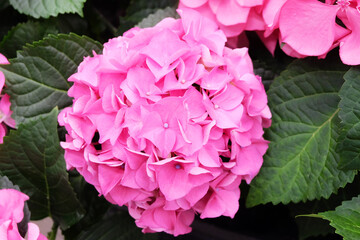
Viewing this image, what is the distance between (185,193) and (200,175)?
23 mm

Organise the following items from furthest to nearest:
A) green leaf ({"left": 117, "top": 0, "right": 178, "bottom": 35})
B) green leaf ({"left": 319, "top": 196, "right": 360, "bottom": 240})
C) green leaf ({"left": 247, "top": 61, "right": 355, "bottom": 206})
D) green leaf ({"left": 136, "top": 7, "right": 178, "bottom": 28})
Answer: green leaf ({"left": 117, "top": 0, "right": 178, "bottom": 35}) < green leaf ({"left": 136, "top": 7, "right": 178, "bottom": 28}) < green leaf ({"left": 247, "top": 61, "right": 355, "bottom": 206}) < green leaf ({"left": 319, "top": 196, "right": 360, "bottom": 240})

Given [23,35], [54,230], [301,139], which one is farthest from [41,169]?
[301,139]

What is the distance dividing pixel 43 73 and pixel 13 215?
227 mm

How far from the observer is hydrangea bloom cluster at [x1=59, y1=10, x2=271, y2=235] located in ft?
1.83

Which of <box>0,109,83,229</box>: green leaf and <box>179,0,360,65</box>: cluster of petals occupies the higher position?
<box>179,0,360,65</box>: cluster of petals

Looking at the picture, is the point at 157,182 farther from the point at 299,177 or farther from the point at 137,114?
the point at 299,177

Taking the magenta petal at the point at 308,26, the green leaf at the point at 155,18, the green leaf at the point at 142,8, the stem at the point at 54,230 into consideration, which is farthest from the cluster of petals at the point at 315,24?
the stem at the point at 54,230

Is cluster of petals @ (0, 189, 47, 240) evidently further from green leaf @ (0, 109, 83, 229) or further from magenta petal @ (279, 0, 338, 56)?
magenta petal @ (279, 0, 338, 56)

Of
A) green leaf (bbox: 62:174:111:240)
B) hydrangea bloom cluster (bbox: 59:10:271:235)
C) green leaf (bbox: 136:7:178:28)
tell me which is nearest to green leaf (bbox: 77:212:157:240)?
green leaf (bbox: 62:174:111:240)

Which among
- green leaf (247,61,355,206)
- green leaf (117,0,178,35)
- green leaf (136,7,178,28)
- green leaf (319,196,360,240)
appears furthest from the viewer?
green leaf (117,0,178,35)

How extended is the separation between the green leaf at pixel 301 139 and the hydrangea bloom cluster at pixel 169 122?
0.13 ft

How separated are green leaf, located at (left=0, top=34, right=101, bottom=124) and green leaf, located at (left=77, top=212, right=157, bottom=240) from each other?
0.56 feet

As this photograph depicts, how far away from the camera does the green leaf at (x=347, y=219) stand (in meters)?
0.54

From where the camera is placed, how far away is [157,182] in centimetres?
57
